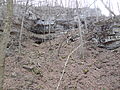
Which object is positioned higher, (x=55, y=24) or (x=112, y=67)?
(x=55, y=24)

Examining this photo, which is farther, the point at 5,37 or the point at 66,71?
the point at 66,71

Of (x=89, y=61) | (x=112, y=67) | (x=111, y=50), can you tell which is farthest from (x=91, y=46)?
(x=112, y=67)

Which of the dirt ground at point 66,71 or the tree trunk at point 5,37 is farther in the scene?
the dirt ground at point 66,71

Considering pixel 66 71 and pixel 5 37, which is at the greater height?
pixel 5 37

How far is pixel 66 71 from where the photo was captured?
9211 mm

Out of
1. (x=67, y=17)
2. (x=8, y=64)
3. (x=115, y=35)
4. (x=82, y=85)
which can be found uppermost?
(x=67, y=17)

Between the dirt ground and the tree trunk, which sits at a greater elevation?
the tree trunk

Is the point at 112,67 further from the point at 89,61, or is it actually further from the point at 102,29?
the point at 102,29

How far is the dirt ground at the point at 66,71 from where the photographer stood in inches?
297

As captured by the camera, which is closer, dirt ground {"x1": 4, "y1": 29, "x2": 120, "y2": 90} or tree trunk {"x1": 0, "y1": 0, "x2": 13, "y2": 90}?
tree trunk {"x1": 0, "y1": 0, "x2": 13, "y2": 90}

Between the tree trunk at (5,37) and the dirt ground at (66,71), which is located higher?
the tree trunk at (5,37)

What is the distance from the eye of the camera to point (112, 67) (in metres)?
9.33

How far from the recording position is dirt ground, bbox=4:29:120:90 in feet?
24.7

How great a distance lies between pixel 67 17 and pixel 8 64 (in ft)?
38.7
